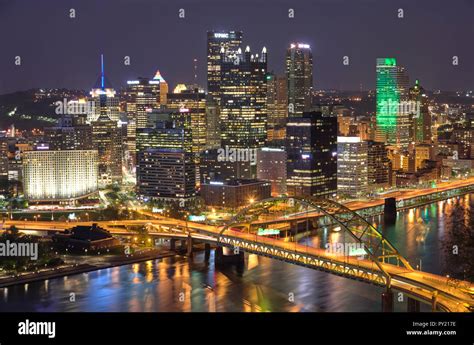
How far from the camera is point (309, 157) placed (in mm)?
19109

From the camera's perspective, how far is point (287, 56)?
27.3 m

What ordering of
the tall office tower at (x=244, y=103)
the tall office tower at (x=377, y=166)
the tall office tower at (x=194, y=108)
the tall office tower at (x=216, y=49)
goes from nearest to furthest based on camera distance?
the tall office tower at (x=377, y=166)
the tall office tower at (x=194, y=108)
the tall office tower at (x=244, y=103)
the tall office tower at (x=216, y=49)

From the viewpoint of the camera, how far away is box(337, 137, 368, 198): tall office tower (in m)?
20.5

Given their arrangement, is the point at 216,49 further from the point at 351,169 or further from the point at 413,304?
the point at 413,304

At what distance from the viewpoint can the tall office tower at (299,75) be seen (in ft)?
89.4

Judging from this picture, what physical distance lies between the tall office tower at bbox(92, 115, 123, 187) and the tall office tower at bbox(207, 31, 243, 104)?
328 centimetres

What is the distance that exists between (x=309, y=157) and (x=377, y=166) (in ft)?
13.1

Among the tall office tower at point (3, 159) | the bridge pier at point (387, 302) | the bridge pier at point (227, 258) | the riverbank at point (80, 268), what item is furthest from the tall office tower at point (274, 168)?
the bridge pier at point (387, 302)

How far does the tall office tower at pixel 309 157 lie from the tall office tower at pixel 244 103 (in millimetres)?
4148

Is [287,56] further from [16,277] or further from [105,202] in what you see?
[16,277]

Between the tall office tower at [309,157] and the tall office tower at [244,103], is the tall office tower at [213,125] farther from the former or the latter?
the tall office tower at [309,157]

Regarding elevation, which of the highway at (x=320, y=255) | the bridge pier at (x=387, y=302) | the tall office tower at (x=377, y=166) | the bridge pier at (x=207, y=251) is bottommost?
the bridge pier at (x=207, y=251)

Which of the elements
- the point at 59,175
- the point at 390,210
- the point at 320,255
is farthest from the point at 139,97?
the point at 320,255

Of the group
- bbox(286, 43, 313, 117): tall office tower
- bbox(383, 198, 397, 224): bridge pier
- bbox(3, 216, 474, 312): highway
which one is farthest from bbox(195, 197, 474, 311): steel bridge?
bbox(286, 43, 313, 117): tall office tower
